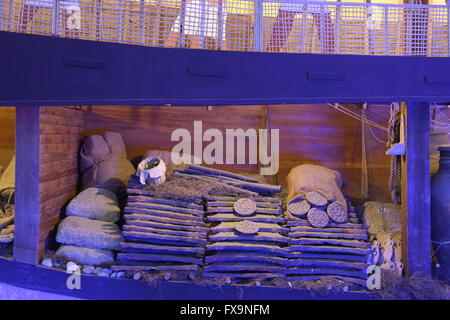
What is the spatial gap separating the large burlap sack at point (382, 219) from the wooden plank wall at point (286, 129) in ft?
4.43

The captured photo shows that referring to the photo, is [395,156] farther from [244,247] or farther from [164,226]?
[164,226]

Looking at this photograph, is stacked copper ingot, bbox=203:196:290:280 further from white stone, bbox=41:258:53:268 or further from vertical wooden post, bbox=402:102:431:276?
white stone, bbox=41:258:53:268

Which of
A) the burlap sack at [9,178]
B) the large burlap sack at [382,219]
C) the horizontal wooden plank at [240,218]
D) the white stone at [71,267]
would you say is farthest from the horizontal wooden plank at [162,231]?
the large burlap sack at [382,219]

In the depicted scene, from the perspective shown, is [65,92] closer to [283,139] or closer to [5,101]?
[5,101]

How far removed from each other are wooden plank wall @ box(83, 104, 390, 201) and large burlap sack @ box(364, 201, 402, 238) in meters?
1.35

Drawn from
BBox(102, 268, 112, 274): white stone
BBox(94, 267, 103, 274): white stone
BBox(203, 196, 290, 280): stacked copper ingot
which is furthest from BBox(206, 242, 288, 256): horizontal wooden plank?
BBox(94, 267, 103, 274): white stone

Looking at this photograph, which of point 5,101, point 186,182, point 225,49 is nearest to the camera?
point 5,101

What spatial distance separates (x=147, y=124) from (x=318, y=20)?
150 inches

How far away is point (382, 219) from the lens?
5574 millimetres

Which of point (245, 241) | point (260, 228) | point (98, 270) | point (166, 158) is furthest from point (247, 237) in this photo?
point (166, 158)

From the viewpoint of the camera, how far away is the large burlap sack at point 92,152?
6.13 meters

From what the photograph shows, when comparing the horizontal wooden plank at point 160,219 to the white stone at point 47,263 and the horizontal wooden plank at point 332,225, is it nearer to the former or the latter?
the white stone at point 47,263

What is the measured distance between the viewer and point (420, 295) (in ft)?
15.0

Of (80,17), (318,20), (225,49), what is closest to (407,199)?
(318,20)
